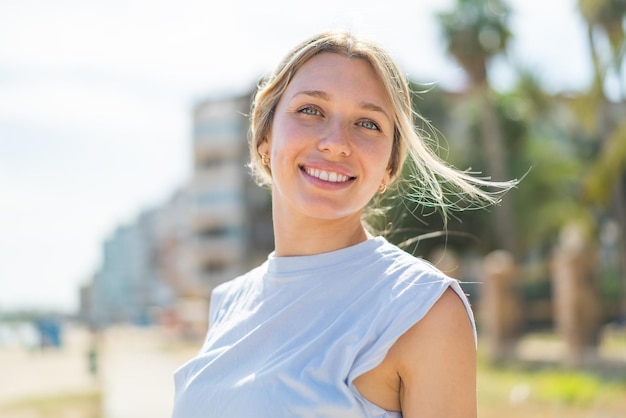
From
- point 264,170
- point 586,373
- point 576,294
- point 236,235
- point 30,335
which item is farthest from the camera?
point 236,235

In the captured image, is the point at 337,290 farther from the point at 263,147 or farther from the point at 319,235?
the point at 263,147

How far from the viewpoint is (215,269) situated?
64125 millimetres

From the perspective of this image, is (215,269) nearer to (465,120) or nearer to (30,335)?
(465,120)

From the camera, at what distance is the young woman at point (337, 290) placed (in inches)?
58.8

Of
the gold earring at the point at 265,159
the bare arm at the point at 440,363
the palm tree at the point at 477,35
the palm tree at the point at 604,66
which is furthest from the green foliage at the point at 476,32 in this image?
the bare arm at the point at 440,363

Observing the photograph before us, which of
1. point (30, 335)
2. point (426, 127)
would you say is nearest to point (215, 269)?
point (30, 335)

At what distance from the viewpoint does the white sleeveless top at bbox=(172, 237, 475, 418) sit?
151 cm

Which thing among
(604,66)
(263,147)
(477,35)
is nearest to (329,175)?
(263,147)

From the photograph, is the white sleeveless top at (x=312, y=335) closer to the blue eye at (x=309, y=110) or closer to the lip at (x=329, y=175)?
the lip at (x=329, y=175)

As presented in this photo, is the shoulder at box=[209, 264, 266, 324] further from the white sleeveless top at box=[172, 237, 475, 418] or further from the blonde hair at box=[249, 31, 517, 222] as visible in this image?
the blonde hair at box=[249, 31, 517, 222]

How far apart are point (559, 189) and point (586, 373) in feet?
77.8

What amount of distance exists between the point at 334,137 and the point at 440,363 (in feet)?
1.73

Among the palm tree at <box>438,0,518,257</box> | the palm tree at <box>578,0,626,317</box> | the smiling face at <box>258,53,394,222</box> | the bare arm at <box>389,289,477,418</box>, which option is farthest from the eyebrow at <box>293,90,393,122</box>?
the palm tree at <box>438,0,518,257</box>

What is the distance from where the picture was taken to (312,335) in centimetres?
163
